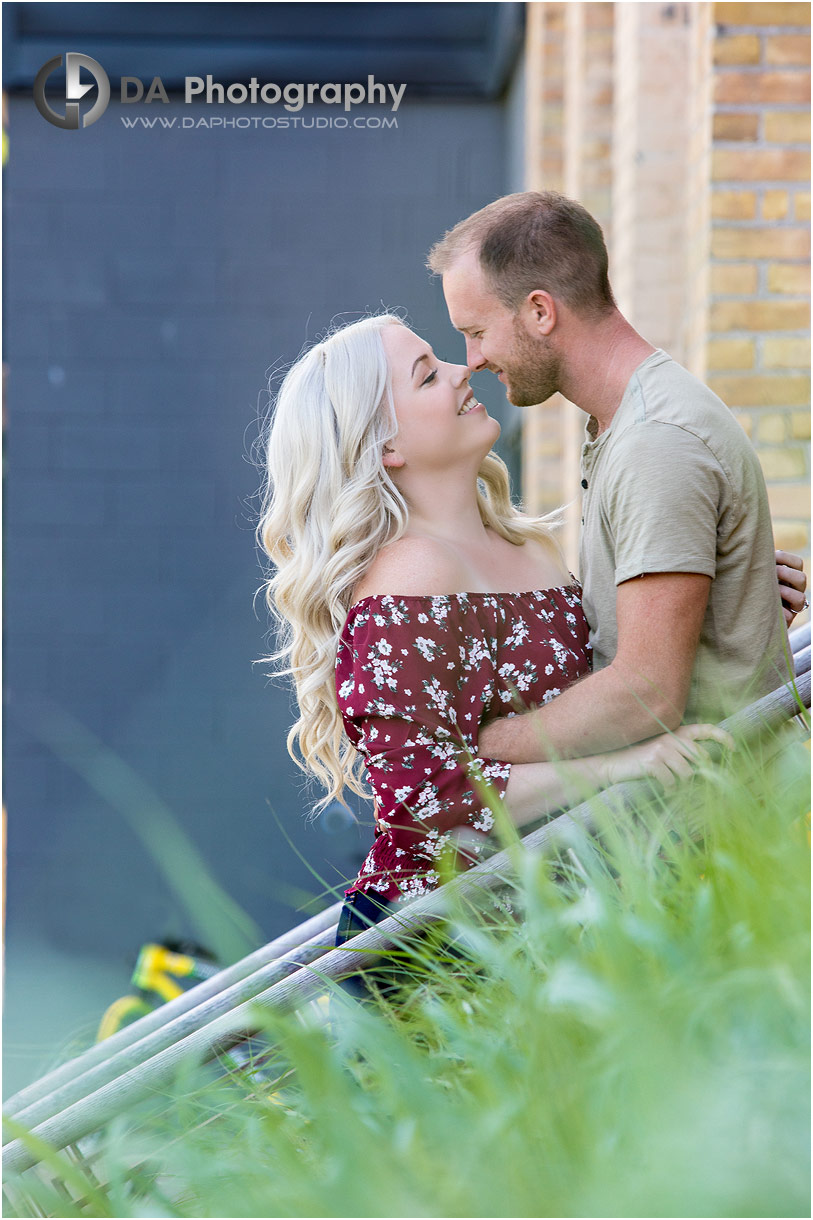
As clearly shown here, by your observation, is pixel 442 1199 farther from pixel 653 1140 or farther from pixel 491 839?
pixel 491 839

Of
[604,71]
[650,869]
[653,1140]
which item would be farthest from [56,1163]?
[604,71]

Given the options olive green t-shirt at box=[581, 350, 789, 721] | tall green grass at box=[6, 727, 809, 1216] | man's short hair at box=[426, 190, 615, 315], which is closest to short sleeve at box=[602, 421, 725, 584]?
olive green t-shirt at box=[581, 350, 789, 721]

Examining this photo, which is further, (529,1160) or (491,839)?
(491,839)

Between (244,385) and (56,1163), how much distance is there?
4.65 meters

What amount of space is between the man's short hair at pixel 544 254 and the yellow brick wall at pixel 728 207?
110 centimetres

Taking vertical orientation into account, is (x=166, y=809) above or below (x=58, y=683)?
below

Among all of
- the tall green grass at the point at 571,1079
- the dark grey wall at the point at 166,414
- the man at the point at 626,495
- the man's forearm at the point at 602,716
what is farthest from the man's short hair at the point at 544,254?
the dark grey wall at the point at 166,414

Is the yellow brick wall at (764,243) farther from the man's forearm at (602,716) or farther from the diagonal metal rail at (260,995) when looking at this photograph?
the diagonal metal rail at (260,995)

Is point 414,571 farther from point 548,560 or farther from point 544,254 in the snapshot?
point 544,254

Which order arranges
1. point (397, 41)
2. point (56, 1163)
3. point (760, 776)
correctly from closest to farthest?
point (56, 1163), point (760, 776), point (397, 41)

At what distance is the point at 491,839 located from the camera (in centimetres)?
174

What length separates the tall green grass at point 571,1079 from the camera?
777 millimetres

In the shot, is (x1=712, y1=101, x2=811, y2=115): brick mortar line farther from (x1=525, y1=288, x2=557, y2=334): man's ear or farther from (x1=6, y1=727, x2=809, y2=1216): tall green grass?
(x1=6, y1=727, x2=809, y2=1216): tall green grass

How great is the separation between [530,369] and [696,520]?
546 millimetres
